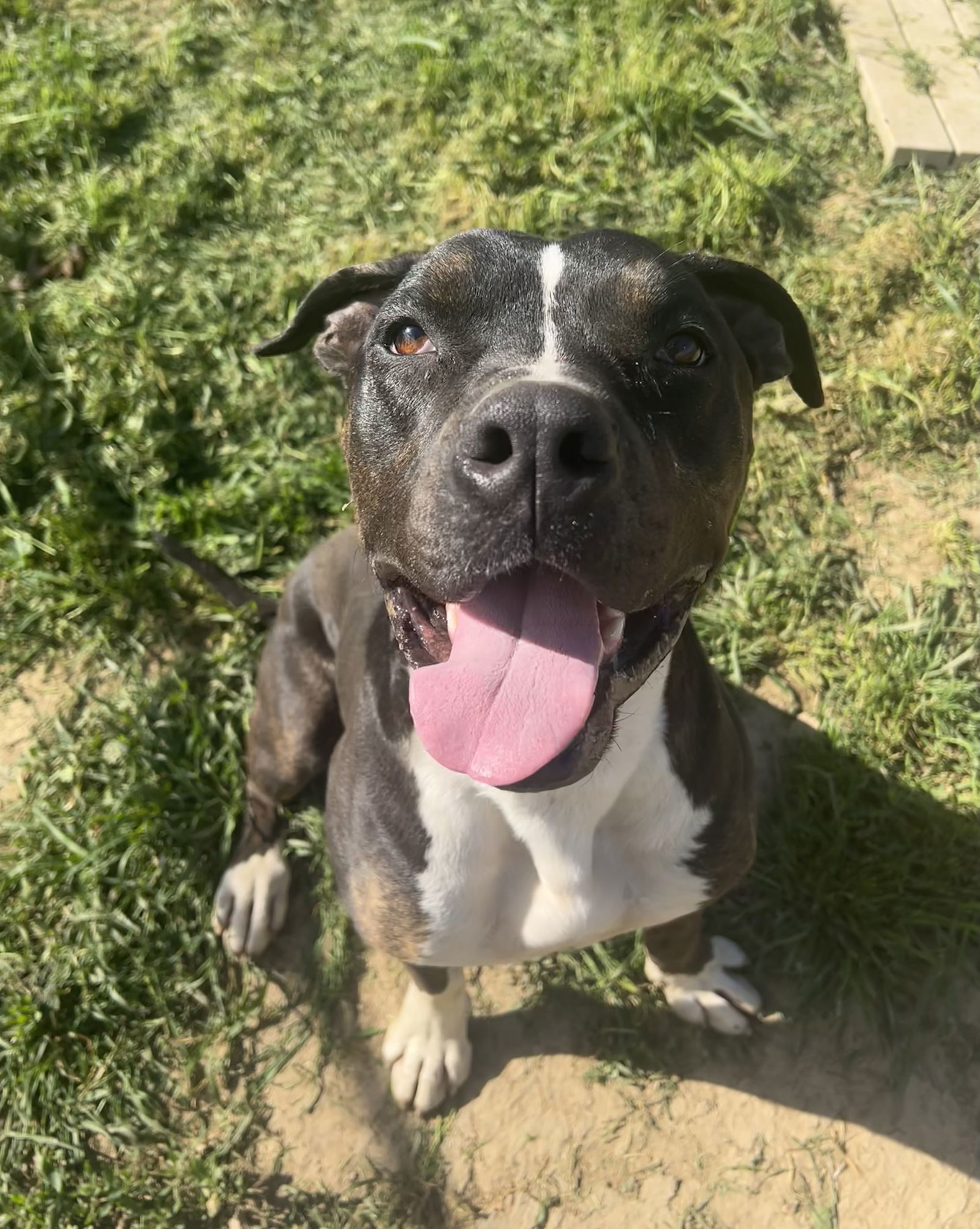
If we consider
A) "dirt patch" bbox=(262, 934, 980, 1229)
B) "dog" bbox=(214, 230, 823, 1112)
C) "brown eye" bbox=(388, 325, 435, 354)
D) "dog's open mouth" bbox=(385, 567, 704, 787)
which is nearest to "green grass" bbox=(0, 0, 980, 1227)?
"dirt patch" bbox=(262, 934, 980, 1229)

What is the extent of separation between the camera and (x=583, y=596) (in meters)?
2.17

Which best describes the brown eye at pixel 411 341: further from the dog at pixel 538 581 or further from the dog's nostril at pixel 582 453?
the dog's nostril at pixel 582 453

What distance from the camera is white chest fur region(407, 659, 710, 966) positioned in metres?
2.53

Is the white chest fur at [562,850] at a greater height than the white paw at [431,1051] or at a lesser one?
greater

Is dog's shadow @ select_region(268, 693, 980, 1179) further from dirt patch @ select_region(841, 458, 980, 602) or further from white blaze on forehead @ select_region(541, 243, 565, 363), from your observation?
white blaze on forehead @ select_region(541, 243, 565, 363)

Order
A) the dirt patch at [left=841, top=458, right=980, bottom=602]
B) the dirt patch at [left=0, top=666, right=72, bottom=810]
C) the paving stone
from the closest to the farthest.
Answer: the dirt patch at [left=0, top=666, right=72, bottom=810] < the dirt patch at [left=841, top=458, right=980, bottom=602] < the paving stone

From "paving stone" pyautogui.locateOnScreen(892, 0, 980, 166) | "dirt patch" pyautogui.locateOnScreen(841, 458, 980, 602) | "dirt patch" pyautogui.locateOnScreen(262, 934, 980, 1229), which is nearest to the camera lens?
"dirt patch" pyautogui.locateOnScreen(262, 934, 980, 1229)

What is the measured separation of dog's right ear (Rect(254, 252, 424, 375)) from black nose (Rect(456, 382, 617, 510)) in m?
0.94

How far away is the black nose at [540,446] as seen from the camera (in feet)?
6.03

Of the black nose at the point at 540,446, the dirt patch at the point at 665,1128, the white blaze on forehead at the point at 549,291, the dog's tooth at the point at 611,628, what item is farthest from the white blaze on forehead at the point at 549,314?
the dirt patch at the point at 665,1128

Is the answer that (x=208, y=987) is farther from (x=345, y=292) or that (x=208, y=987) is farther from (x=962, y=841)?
(x=962, y=841)

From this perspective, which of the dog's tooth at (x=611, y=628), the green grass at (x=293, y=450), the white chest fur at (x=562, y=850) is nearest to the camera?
the dog's tooth at (x=611, y=628)

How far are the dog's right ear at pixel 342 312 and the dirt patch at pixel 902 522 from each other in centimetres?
263

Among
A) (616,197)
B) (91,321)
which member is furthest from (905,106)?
(91,321)
